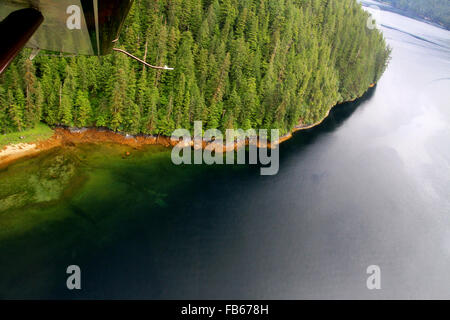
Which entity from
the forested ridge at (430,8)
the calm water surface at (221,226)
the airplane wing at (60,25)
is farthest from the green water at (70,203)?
the forested ridge at (430,8)

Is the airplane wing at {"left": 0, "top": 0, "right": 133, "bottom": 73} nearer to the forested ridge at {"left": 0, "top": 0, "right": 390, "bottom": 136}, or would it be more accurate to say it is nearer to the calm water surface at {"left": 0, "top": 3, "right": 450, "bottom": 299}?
the calm water surface at {"left": 0, "top": 3, "right": 450, "bottom": 299}

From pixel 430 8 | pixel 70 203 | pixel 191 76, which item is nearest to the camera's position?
pixel 70 203

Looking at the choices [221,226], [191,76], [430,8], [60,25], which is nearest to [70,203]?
[221,226]

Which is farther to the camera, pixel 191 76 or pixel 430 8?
pixel 430 8

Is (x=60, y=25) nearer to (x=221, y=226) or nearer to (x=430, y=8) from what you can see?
(x=221, y=226)

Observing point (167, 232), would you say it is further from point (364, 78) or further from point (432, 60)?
point (432, 60)

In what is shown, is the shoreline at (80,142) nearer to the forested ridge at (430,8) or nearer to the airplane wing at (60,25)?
the airplane wing at (60,25)
